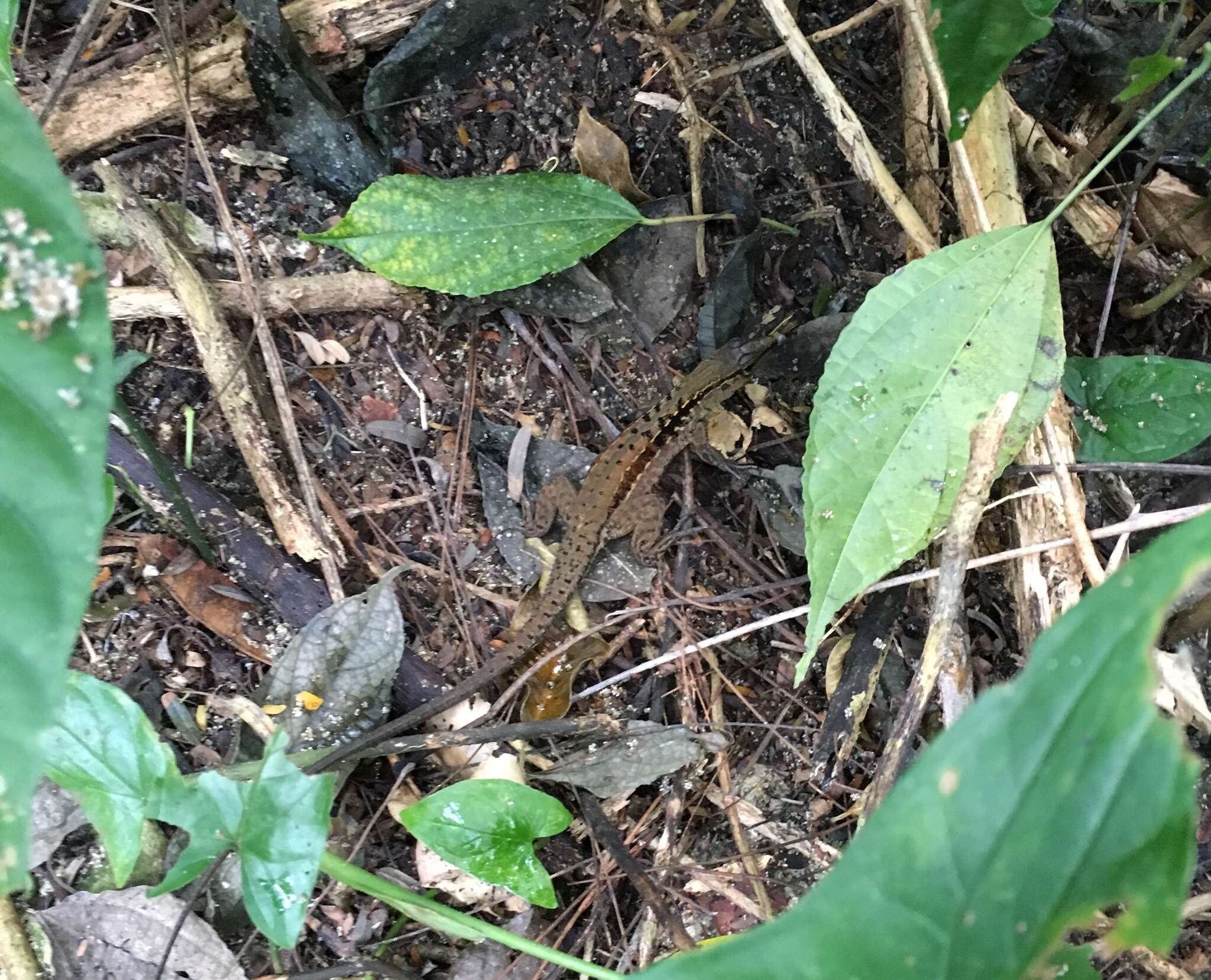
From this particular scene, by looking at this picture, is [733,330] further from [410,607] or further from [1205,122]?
[1205,122]

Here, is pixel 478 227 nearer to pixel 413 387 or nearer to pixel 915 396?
pixel 413 387

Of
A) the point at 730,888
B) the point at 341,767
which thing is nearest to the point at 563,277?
the point at 341,767

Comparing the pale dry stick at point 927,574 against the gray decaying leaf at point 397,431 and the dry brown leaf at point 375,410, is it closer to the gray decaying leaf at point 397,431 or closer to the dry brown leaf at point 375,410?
the gray decaying leaf at point 397,431

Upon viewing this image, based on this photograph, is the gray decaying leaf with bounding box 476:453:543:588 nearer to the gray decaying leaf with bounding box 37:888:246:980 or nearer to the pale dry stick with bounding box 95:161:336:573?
the pale dry stick with bounding box 95:161:336:573

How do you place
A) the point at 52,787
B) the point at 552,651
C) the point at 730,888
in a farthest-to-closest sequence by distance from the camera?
the point at 552,651 → the point at 730,888 → the point at 52,787

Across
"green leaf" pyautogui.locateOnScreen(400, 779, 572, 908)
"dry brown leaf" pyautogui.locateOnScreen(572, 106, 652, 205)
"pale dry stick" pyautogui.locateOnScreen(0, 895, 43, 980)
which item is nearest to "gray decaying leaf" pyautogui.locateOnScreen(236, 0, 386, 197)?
"dry brown leaf" pyautogui.locateOnScreen(572, 106, 652, 205)

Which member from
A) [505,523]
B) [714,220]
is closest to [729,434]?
[714,220]
